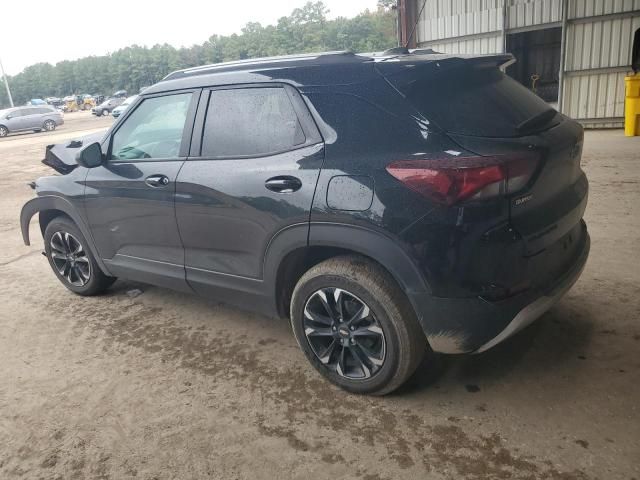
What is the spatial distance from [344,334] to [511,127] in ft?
4.37

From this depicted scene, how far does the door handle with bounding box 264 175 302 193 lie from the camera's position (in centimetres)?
270

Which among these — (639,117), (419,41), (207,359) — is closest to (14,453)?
(207,359)

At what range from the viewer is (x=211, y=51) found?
50000 mm

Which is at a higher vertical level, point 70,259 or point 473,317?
point 473,317

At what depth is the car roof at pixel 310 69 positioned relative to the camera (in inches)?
106

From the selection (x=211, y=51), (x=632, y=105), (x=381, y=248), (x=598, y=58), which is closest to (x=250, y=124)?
(x=381, y=248)

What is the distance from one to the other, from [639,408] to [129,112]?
11.7 ft

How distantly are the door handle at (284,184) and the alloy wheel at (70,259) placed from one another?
2.25m

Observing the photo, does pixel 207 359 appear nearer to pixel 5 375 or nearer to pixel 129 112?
pixel 5 375

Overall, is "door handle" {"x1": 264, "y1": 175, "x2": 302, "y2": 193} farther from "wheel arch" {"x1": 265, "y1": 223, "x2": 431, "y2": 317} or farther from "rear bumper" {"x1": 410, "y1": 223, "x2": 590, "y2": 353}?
"rear bumper" {"x1": 410, "y1": 223, "x2": 590, "y2": 353}

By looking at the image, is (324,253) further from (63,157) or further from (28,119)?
(28,119)

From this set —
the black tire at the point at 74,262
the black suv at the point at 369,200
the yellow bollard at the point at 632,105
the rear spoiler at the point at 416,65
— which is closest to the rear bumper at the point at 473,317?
the black suv at the point at 369,200

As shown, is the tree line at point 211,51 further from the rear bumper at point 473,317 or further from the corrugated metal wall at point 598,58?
the rear bumper at point 473,317

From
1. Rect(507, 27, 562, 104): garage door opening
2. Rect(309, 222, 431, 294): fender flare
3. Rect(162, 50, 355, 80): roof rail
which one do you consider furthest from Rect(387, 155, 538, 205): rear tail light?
Rect(507, 27, 562, 104): garage door opening
